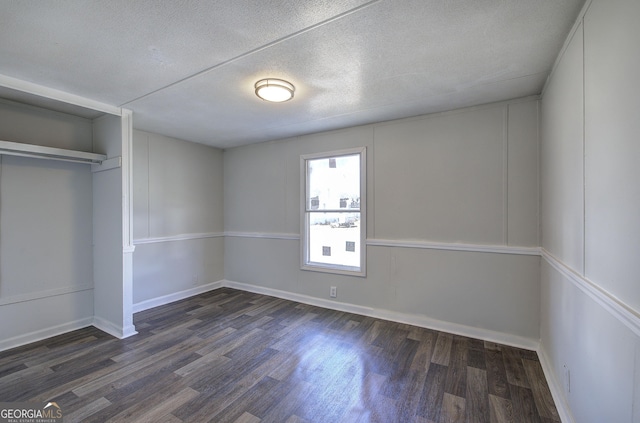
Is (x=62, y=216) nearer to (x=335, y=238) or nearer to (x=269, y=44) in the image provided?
(x=269, y=44)

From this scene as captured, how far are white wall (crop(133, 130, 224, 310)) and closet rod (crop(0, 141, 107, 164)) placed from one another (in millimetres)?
624

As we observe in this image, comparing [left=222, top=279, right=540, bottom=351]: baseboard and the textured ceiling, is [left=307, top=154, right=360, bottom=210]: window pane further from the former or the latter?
[left=222, top=279, right=540, bottom=351]: baseboard

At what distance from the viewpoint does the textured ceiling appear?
155 centimetres

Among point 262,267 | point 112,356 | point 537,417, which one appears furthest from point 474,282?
point 112,356

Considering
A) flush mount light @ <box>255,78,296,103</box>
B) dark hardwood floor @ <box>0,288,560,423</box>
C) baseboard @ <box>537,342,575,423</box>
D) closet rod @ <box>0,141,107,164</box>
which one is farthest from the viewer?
closet rod @ <box>0,141,107,164</box>

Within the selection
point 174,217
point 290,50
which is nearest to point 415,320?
point 290,50

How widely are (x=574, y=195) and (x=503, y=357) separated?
170 cm

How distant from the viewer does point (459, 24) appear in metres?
1.67

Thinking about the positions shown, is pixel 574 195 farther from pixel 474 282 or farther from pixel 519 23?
pixel 474 282

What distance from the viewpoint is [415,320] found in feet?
10.8

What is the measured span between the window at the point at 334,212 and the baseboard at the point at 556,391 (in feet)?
6.30

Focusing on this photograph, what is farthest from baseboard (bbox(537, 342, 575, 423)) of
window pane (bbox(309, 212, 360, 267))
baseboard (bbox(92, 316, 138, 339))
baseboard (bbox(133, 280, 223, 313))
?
baseboard (bbox(133, 280, 223, 313))

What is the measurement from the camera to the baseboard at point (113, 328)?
3.01m

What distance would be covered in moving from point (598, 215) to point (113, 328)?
4.35 metres
